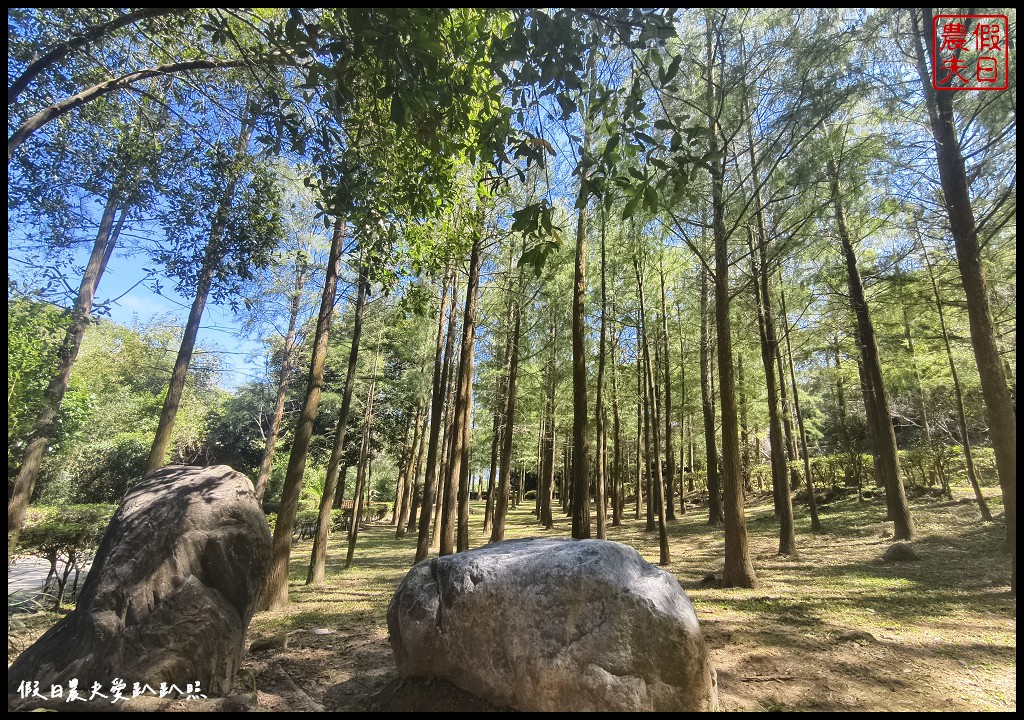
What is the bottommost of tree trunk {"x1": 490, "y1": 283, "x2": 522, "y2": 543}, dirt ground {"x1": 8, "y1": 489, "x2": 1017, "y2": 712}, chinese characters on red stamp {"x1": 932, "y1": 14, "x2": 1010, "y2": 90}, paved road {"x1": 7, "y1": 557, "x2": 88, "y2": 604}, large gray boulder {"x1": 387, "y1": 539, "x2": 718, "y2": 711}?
paved road {"x1": 7, "y1": 557, "x2": 88, "y2": 604}

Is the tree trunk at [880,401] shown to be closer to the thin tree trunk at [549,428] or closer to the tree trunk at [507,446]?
the tree trunk at [507,446]

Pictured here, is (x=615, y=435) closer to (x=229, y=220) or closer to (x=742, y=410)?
(x=742, y=410)

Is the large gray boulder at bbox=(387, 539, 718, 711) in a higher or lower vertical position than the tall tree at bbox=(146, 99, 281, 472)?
lower

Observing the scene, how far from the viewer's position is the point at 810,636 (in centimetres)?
504

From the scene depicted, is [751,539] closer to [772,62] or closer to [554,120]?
[772,62]

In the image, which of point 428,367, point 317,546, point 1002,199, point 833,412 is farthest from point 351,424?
point 833,412

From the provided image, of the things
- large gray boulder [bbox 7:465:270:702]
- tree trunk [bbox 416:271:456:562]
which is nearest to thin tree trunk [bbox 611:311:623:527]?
tree trunk [bbox 416:271:456:562]

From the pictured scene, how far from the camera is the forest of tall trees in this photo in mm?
2818

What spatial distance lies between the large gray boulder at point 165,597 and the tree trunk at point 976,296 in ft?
28.1

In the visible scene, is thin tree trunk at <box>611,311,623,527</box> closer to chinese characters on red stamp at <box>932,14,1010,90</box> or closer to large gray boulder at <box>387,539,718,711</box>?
chinese characters on red stamp at <box>932,14,1010,90</box>

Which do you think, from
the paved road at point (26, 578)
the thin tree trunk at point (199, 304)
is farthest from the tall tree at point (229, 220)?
the paved road at point (26, 578)

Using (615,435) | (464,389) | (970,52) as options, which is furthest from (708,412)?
(970,52)

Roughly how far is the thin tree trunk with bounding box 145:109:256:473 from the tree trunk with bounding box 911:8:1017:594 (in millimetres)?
9096

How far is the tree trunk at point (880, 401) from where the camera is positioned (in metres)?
9.38
